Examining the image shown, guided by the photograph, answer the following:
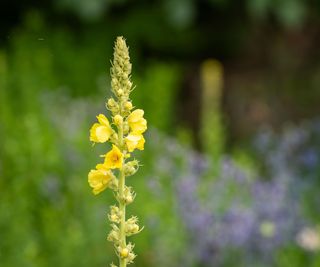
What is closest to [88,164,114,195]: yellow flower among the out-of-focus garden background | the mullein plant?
the mullein plant

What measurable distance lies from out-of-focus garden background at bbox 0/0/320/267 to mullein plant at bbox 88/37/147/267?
2163mm

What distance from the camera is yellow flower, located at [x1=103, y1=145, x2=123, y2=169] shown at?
165 cm

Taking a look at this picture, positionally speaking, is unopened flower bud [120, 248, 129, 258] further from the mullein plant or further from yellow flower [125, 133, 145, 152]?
yellow flower [125, 133, 145, 152]

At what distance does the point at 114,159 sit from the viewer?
→ 1.66 meters

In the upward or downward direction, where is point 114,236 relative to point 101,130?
downward

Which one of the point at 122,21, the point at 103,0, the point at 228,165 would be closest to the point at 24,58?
the point at 103,0

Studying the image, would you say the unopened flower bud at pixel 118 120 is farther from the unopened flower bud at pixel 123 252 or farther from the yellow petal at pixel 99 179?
the unopened flower bud at pixel 123 252

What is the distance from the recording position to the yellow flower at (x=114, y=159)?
5.41 feet

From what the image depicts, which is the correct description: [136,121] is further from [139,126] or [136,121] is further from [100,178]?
[100,178]

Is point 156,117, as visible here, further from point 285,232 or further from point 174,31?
point 285,232

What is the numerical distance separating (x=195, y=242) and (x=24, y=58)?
3080 millimetres

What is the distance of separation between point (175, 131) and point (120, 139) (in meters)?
6.38

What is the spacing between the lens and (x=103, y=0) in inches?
280

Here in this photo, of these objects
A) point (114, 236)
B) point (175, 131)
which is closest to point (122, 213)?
point (114, 236)
